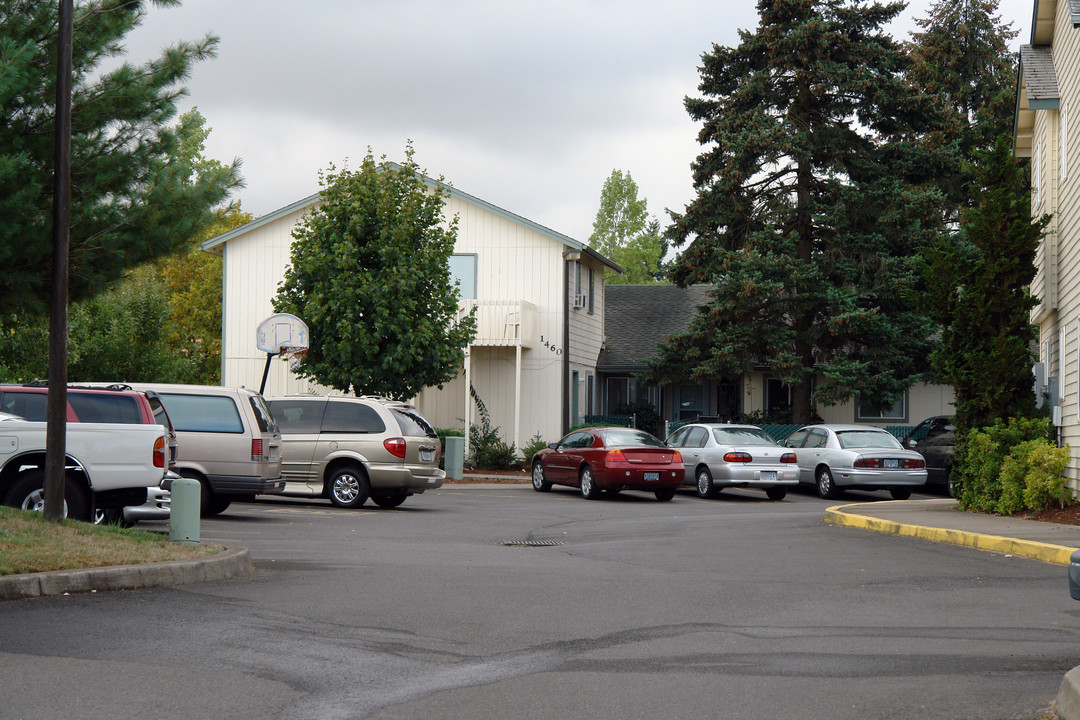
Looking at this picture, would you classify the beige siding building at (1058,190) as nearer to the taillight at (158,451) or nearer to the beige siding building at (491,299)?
the taillight at (158,451)

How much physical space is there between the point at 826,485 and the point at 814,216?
11671 millimetres

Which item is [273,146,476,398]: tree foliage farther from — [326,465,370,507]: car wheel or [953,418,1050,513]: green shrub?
[953,418,1050,513]: green shrub

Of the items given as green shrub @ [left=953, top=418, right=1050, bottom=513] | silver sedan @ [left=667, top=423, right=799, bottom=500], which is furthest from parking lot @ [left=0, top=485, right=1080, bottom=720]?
silver sedan @ [left=667, top=423, right=799, bottom=500]

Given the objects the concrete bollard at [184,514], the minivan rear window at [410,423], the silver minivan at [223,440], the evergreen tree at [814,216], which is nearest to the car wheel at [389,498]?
the minivan rear window at [410,423]

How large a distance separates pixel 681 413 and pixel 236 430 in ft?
83.0

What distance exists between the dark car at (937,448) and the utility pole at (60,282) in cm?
1894

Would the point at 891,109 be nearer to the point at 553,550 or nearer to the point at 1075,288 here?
the point at 1075,288

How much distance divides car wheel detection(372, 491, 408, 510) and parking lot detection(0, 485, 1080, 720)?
6.17 m

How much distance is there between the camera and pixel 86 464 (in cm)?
1321

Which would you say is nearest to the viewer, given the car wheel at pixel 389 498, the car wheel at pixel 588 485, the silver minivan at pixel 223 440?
the silver minivan at pixel 223 440

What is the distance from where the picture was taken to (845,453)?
2433cm

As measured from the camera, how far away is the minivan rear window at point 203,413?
1683 cm

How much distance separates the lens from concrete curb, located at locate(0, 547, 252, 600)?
29.9 ft

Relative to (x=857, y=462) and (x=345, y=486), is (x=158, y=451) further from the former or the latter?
(x=857, y=462)
